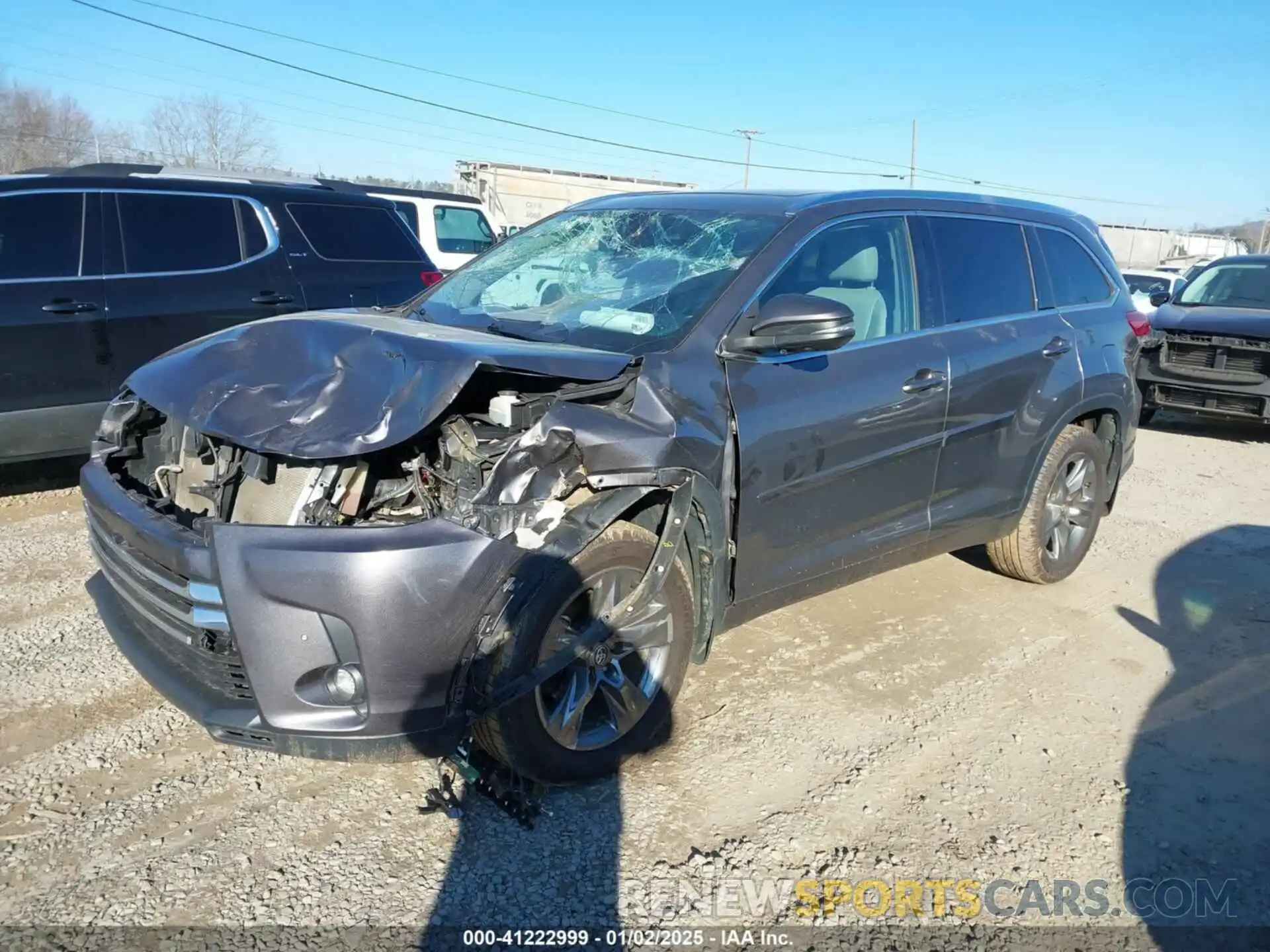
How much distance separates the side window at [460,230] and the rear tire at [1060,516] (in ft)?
27.3

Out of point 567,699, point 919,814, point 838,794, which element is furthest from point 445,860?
point 919,814

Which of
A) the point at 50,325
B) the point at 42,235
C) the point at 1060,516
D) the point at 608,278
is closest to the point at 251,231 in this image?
the point at 42,235

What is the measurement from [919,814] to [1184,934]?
755 millimetres

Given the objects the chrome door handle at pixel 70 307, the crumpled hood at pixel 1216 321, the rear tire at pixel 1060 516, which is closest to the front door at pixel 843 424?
the rear tire at pixel 1060 516

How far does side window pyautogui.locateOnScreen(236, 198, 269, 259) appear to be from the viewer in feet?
20.5

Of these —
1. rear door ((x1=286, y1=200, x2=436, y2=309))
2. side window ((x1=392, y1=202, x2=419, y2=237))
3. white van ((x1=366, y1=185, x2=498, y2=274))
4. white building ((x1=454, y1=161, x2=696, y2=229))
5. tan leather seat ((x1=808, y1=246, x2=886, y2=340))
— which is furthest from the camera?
white building ((x1=454, y1=161, x2=696, y2=229))

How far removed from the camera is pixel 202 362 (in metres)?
2.96

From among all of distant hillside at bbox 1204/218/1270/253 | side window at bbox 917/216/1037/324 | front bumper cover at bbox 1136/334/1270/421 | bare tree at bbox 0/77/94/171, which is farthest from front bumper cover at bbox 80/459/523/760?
distant hillside at bbox 1204/218/1270/253

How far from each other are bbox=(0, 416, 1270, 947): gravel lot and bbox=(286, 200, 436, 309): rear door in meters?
2.75

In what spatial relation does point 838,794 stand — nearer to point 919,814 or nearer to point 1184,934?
point 919,814

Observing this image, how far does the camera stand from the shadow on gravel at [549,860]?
2385 millimetres

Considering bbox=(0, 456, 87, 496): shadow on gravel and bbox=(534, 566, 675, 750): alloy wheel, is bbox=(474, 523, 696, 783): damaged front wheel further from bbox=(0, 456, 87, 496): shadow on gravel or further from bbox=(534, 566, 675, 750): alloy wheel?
bbox=(0, 456, 87, 496): shadow on gravel

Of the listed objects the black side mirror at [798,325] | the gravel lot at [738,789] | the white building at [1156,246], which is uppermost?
the white building at [1156,246]

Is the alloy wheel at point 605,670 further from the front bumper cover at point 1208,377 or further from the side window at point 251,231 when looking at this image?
the front bumper cover at point 1208,377
